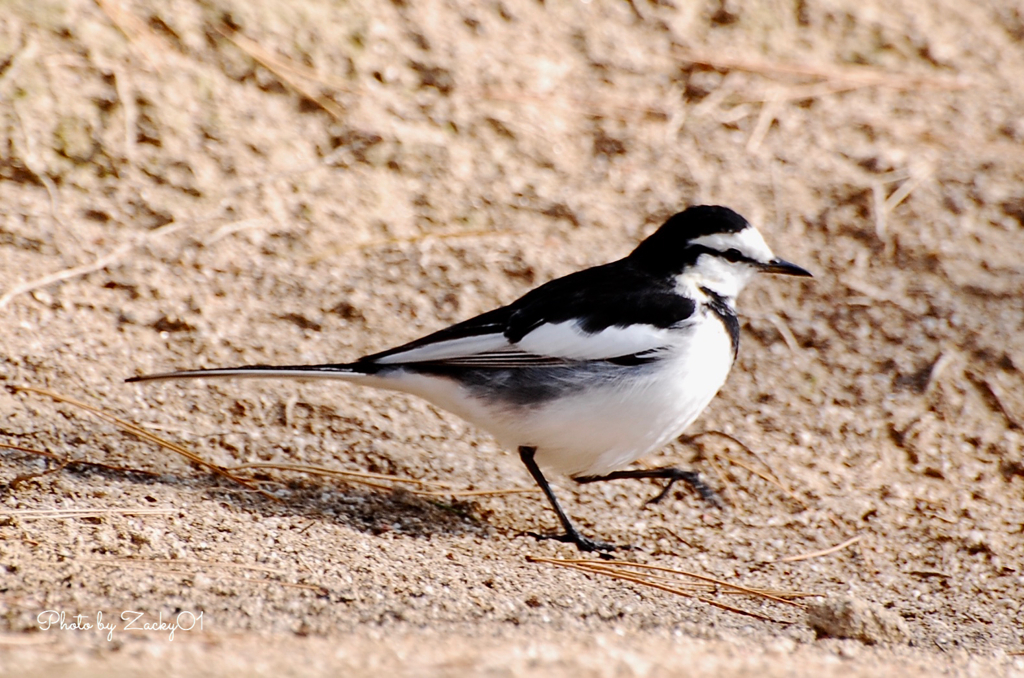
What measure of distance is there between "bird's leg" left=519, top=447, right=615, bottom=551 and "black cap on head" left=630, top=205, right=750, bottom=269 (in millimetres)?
901

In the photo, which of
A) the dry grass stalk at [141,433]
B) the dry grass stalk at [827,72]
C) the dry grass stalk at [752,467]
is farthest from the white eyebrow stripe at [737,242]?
the dry grass stalk at [827,72]

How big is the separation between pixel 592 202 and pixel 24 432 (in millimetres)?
3086

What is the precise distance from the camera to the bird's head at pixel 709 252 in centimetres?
428

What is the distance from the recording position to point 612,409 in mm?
3896

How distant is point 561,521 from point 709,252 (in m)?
1.17

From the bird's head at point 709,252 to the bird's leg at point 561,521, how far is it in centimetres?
86

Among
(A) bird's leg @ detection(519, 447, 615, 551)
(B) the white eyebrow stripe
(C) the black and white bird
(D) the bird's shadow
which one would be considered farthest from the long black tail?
(B) the white eyebrow stripe

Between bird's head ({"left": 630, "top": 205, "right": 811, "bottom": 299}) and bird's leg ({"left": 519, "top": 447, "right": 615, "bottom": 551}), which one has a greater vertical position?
bird's head ({"left": 630, "top": 205, "right": 811, "bottom": 299})

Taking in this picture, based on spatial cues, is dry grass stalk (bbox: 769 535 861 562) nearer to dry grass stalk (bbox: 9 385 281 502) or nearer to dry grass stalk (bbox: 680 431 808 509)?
dry grass stalk (bbox: 680 431 808 509)

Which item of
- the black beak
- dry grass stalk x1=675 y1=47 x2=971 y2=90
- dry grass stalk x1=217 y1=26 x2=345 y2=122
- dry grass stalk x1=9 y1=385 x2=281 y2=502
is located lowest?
dry grass stalk x1=9 y1=385 x2=281 y2=502

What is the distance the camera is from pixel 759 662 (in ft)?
8.98

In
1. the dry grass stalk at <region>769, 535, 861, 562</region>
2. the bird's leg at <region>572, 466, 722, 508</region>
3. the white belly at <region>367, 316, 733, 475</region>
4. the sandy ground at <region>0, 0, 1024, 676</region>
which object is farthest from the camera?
the bird's leg at <region>572, 466, 722, 508</region>

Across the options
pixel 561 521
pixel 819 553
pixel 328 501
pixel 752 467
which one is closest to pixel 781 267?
pixel 752 467

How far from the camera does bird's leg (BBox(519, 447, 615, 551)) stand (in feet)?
13.0
